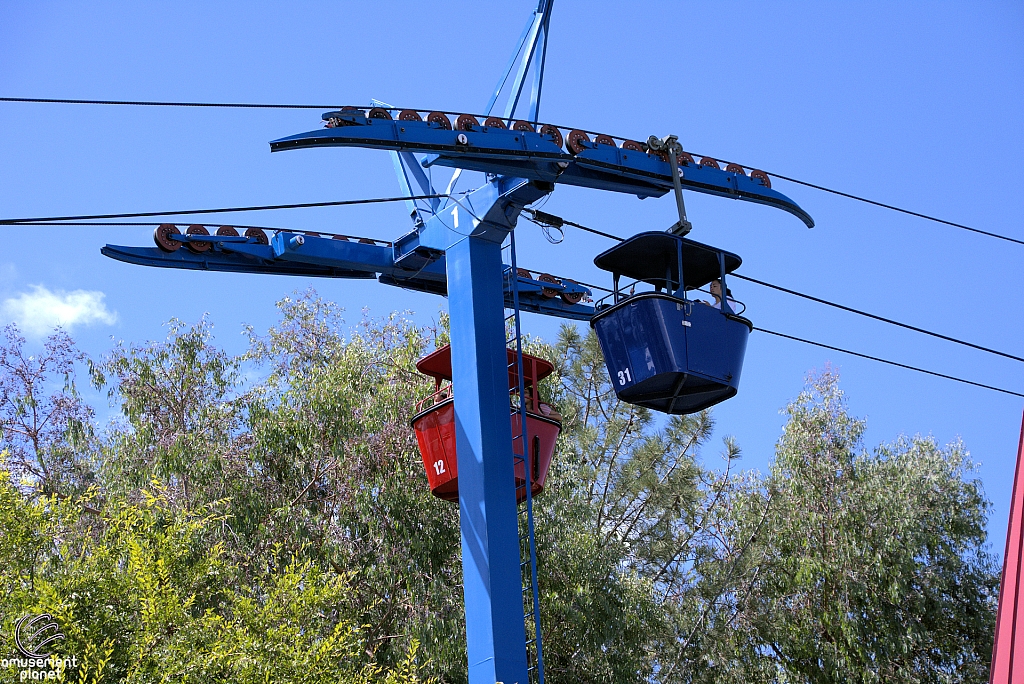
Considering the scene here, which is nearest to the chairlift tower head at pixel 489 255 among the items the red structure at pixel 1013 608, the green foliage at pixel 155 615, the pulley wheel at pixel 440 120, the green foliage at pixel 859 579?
the pulley wheel at pixel 440 120

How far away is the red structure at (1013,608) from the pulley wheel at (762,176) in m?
3.21

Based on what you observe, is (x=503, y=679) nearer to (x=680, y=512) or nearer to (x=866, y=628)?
(x=866, y=628)

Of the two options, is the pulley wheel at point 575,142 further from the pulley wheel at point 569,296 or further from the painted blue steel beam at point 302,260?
the pulley wheel at point 569,296

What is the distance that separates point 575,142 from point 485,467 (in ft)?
7.72

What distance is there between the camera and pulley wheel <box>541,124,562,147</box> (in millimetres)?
8234

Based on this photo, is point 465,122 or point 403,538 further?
point 403,538

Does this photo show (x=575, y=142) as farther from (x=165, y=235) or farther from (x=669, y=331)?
(x=165, y=235)

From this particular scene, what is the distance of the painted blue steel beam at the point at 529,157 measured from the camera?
24.2ft

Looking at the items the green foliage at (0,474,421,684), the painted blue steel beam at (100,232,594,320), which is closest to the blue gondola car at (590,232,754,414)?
the painted blue steel beam at (100,232,594,320)

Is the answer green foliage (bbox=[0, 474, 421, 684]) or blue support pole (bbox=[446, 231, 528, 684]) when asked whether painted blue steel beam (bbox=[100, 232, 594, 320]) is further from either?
green foliage (bbox=[0, 474, 421, 684])

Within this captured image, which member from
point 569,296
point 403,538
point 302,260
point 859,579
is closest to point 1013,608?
point 569,296

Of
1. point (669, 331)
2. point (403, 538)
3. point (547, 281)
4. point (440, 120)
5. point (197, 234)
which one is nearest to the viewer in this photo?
point (440, 120)

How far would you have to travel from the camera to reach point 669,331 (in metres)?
8.40

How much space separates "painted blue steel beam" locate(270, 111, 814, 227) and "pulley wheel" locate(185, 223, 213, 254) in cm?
218
